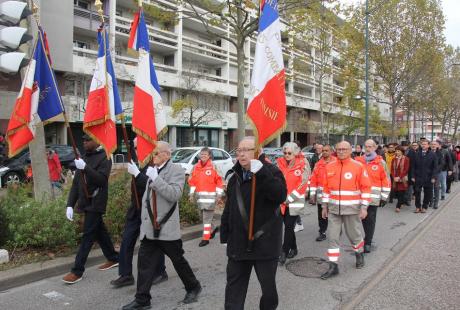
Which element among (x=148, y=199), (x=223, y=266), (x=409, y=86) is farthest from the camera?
(x=409, y=86)

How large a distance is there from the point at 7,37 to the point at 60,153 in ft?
47.4

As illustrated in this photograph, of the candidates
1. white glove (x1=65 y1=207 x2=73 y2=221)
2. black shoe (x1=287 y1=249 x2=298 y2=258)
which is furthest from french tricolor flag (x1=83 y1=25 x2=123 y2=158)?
black shoe (x1=287 y1=249 x2=298 y2=258)

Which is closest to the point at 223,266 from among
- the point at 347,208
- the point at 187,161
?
the point at 347,208

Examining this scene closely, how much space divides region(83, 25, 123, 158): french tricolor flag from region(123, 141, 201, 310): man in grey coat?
3.72 feet

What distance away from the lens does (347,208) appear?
5.65 metres

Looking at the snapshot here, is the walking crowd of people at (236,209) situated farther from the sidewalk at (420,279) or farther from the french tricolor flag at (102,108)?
the sidewalk at (420,279)

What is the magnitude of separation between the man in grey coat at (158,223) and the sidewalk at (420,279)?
6.66 ft

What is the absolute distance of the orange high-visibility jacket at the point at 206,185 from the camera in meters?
7.42

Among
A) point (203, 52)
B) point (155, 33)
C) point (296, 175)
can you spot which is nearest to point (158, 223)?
point (296, 175)

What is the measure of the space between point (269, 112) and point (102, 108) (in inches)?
100

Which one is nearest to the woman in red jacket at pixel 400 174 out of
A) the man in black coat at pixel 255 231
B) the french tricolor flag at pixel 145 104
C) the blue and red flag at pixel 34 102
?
the french tricolor flag at pixel 145 104

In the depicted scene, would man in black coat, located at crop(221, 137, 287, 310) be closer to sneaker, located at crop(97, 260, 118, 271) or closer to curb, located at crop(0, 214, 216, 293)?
sneaker, located at crop(97, 260, 118, 271)

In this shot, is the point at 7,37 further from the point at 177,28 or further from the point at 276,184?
the point at 177,28

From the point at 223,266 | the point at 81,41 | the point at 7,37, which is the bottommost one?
the point at 223,266
